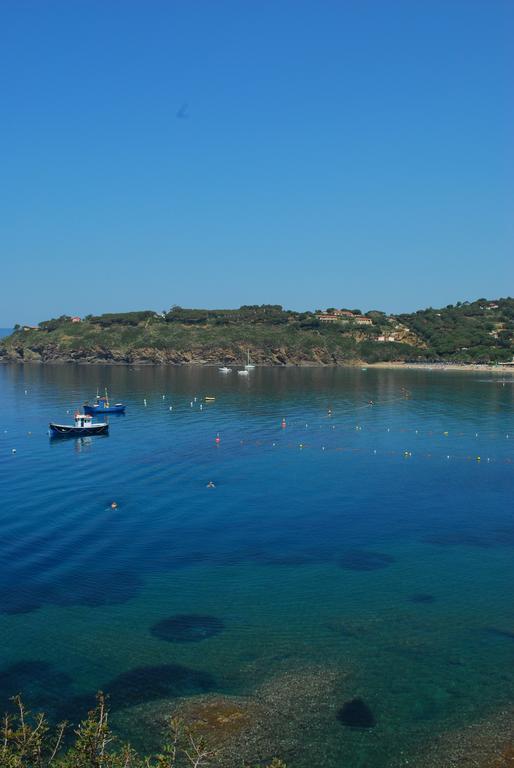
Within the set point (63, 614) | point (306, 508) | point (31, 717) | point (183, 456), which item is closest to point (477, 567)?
point (306, 508)

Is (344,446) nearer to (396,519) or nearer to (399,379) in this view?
(396,519)

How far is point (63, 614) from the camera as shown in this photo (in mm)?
31234

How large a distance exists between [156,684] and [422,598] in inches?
617

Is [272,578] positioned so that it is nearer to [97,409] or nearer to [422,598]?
[422,598]

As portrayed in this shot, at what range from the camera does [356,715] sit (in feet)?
76.6

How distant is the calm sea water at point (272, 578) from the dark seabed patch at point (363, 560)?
187 mm

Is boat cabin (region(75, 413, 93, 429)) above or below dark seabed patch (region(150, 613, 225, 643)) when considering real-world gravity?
above

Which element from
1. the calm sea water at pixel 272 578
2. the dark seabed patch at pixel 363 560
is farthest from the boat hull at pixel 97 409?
the dark seabed patch at pixel 363 560

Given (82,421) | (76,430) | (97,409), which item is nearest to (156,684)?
(76,430)

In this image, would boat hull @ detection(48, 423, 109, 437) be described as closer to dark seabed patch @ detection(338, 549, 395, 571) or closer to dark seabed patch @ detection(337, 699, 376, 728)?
dark seabed patch @ detection(338, 549, 395, 571)

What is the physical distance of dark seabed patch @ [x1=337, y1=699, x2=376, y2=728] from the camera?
22.9m

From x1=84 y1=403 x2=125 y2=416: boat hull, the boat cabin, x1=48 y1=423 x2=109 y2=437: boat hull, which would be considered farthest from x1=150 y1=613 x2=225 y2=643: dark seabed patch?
x1=84 y1=403 x2=125 y2=416: boat hull

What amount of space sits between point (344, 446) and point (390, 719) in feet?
183

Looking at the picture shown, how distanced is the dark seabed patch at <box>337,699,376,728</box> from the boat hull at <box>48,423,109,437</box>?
216 ft
